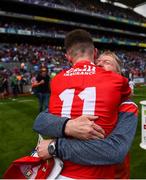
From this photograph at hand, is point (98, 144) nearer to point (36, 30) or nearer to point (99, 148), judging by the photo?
point (99, 148)

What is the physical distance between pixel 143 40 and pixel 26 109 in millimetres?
55225

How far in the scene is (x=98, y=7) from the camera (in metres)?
59.9

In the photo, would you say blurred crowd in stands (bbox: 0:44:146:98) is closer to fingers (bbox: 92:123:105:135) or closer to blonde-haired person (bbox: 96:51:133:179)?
blonde-haired person (bbox: 96:51:133:179)

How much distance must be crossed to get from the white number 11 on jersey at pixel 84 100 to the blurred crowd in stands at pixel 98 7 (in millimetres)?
40192

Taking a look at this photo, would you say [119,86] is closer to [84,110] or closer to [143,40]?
[84,110]

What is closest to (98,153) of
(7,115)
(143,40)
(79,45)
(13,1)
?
(79,45)

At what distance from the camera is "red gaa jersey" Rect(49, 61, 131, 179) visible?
88.2 inches

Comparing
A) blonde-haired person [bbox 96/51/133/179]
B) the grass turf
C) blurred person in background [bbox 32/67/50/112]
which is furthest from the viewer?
blurred person in background [bbox 32/67/50/112]

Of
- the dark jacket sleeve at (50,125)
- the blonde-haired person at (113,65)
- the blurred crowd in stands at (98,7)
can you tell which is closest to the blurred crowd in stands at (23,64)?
the blurred crowd in stands at (98,7)

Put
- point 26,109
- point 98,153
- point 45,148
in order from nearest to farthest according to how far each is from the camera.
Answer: point 98,153 < point 45,148 < point 26,109

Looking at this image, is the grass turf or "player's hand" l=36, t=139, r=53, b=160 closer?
"player's hand" l=36, t=139, r=53, b=160

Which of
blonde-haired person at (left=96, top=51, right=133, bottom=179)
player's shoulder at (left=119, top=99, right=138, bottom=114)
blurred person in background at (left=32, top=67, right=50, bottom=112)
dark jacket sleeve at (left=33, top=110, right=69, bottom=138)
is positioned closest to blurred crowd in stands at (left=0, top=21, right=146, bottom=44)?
blurred person in background at (left=32, top=67, right=50, bottom=112)

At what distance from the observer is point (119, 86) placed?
2.29 metres

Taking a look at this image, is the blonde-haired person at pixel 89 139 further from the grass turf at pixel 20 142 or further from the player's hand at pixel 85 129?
the grass turf at pixel 20 142
